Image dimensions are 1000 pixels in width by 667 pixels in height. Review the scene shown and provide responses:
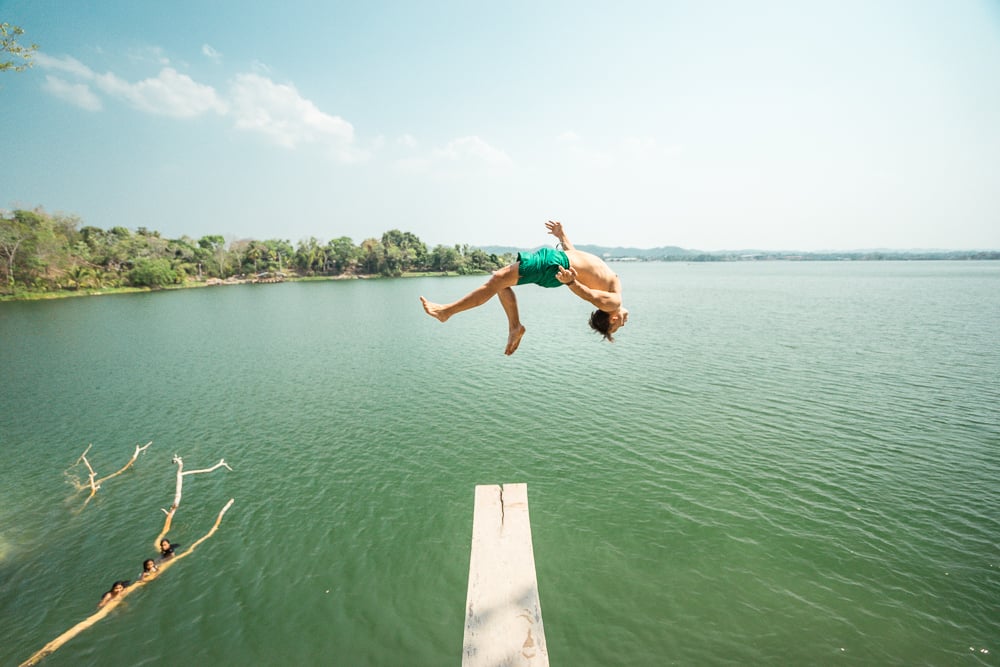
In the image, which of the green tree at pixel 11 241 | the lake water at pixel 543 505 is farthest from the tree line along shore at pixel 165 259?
the lake water at pixel 543 505

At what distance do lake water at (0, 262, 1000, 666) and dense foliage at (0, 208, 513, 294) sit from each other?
77.1 feet

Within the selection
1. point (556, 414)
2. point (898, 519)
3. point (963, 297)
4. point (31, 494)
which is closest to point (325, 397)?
point (31, 494)

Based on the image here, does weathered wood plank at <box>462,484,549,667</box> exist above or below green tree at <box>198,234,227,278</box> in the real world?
below

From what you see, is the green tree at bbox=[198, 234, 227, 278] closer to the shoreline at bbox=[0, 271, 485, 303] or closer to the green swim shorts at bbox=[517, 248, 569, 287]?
the shoreline at bbox=[0, 271, 485, 303]

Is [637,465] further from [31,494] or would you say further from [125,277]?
[125,277]

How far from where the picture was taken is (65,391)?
679 inches

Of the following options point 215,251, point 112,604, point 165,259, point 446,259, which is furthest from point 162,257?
point 112,604

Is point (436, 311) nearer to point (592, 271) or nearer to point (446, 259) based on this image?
point (592, 271)

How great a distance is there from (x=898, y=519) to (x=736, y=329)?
2055 centimetres

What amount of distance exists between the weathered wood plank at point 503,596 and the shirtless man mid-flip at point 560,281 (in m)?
1.50

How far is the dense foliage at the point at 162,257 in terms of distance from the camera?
164 feet

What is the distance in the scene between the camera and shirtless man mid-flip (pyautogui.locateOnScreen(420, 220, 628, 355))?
359 cm

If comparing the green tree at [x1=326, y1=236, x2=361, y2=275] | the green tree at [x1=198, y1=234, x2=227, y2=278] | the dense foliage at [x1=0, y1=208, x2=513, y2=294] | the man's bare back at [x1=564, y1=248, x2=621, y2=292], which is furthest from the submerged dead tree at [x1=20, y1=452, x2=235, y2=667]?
the green tree at [x1=326, y1=236, x2=361, y2=275]

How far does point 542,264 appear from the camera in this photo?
3.60m
